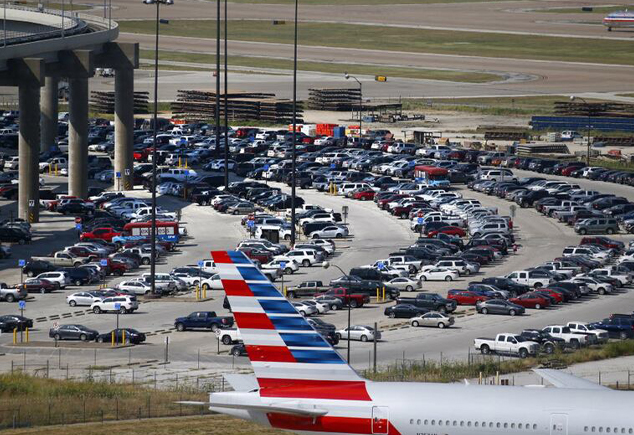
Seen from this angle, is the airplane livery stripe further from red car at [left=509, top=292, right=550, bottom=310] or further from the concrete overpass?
the concrete overpass

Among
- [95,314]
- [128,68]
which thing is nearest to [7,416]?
[95,314]

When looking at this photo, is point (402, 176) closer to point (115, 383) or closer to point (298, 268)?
point (298, 268)

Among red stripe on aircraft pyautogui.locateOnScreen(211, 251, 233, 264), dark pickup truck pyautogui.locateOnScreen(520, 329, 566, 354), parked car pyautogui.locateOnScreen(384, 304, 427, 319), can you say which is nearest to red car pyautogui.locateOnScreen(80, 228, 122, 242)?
parked car pyautogui.locateOnScreen(384, 304, 427, 319)

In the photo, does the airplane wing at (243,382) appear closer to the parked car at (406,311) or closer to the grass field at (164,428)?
the grass field at (164,428)

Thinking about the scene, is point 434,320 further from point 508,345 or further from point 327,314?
point 508,345

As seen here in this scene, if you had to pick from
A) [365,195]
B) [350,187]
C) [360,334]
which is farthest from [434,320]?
A: [350,187]
